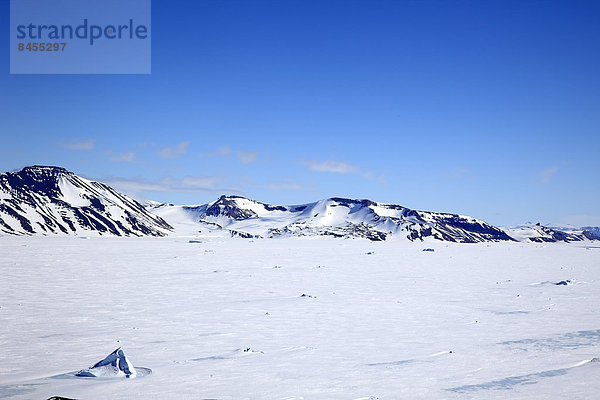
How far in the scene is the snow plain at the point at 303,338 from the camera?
31.5ft

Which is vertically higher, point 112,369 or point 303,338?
point 112,369

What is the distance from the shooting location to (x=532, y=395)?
8836 mm

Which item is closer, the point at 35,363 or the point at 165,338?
the point at 35,363

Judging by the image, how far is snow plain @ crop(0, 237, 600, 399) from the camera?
31.5 ft

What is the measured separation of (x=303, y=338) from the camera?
560 inches

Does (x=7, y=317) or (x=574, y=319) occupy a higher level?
(x=7, y=317)

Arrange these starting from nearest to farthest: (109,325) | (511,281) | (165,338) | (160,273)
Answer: (165,338) < (109,325) < (511,281) < (160,273)

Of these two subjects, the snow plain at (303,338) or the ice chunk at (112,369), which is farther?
the ice chunk at (112,369)

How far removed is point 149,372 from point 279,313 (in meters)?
8.12

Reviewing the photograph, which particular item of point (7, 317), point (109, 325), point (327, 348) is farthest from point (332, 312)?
point (7, 317)

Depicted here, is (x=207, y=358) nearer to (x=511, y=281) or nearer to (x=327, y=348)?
(x=327, y=348)

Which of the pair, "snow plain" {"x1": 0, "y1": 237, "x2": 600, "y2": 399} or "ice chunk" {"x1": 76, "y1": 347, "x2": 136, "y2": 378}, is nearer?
"snow plain" {"x1": 0, "y1": 237, "x2": 600, "y2": 399}

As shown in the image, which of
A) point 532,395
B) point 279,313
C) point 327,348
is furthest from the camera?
point 279,313

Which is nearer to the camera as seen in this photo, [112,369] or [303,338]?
[112,369]
